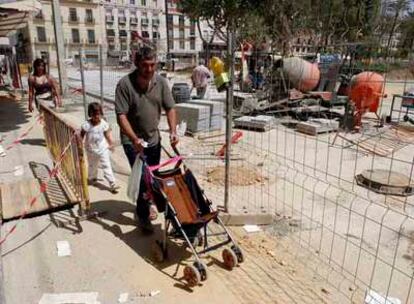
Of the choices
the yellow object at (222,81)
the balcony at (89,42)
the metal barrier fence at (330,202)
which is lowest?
the metal barrier fence at (330,202)

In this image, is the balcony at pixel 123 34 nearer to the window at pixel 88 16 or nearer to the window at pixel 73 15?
the window at pixel 88 16

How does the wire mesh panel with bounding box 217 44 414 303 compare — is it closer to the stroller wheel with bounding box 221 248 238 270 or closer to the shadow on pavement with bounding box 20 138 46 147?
the stroller wheel with bounding box 221 248 238 270

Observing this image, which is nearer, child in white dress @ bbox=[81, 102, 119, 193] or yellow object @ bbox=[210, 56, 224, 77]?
yellow object @ bbox=[210, 56, 224, 77]

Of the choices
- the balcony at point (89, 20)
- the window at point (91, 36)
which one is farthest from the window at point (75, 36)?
the balcony at point (89, 20)

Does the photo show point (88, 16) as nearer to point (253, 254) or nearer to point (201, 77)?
point (201, 77)

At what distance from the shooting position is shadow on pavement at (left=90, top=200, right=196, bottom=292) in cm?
342

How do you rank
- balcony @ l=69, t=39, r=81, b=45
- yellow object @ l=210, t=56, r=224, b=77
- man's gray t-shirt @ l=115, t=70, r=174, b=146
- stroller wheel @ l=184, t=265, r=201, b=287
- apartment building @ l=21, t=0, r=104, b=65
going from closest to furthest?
stroller wheel @ l=184, t=265, r=201, b=287 → man's gray t-shirt @ l=115, t=70, r=174, b=146 → yellow object @ l=210, t=56, r=224, b=77 → apartment building @ l=21, t=0, r=104, b=65 → balcony @ l=69, t=39, r=81, b=45

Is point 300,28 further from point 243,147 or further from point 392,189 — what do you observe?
point 392,189

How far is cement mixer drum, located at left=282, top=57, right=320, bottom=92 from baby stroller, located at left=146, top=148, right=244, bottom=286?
31.2 ft

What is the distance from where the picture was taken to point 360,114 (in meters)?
9.90

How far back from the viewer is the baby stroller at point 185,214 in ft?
10.5

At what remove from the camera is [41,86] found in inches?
291

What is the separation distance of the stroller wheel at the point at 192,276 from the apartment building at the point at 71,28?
67683mm

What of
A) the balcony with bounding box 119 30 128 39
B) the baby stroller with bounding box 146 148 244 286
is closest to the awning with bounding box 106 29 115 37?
the balcony with bounding box 119 30 128 39
